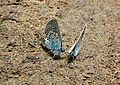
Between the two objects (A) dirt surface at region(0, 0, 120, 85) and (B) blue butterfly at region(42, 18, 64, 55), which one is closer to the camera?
(A) dirt surface at region(0, 0, 120, 85)

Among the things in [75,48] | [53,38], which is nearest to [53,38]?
[53,38]

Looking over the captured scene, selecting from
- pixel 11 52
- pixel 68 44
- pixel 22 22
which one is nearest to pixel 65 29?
pixel 68 44

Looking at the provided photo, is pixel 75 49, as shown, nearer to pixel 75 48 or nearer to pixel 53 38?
pixel 75 48

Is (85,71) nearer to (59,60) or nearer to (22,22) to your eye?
(59,60)

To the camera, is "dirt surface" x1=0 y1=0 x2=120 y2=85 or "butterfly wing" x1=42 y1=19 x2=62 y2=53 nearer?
"dirt surface" x1=0 y1=0 x2=120 y2=85

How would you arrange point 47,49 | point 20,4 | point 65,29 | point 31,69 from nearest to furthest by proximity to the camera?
point 31,69, point 47,49, point 65,29, point 20,4
